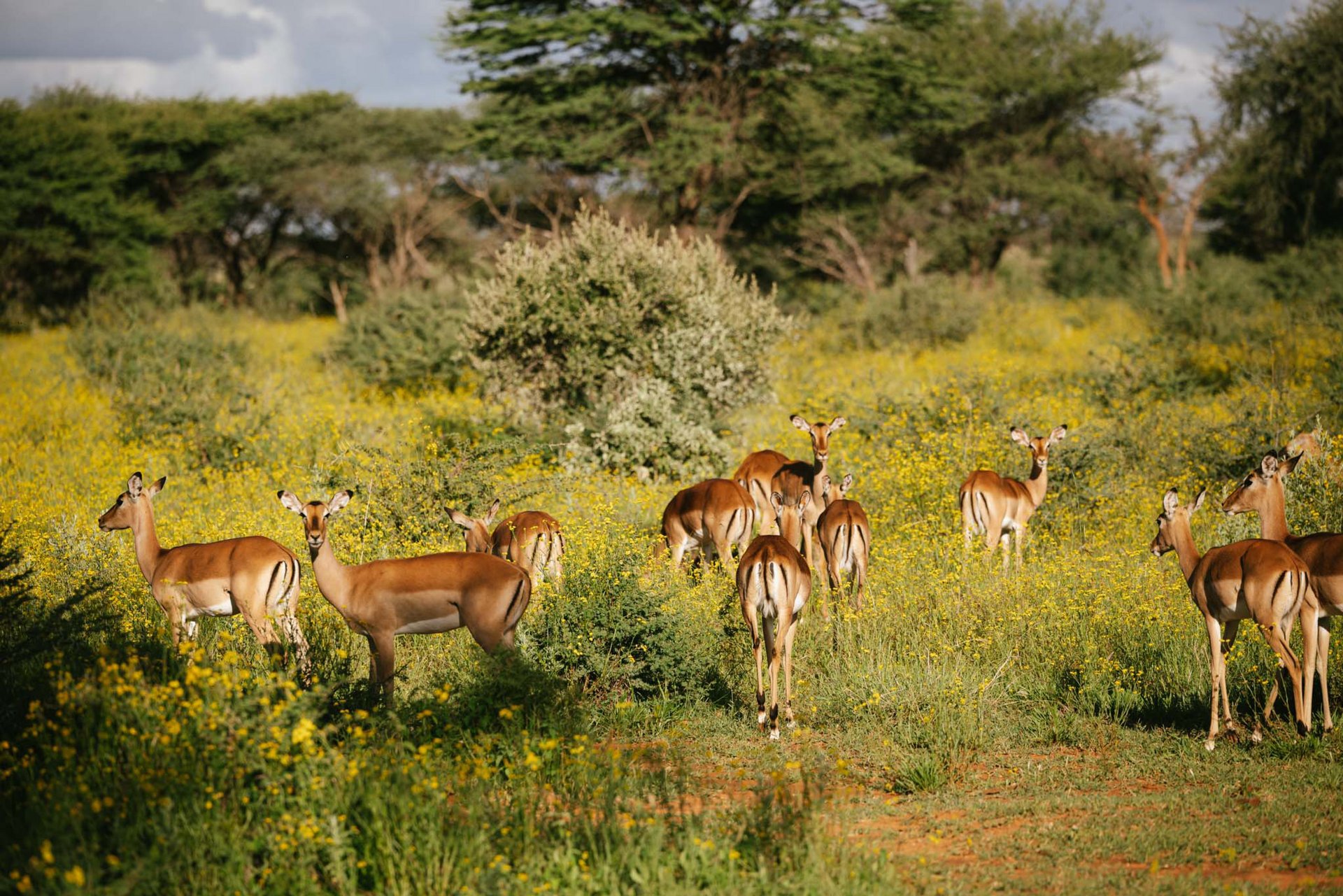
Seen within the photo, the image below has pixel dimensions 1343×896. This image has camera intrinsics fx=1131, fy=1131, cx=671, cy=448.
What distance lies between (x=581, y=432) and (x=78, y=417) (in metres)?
7.86

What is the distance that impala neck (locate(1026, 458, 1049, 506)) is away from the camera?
37.0 feet

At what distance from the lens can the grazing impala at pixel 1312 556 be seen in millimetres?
6555

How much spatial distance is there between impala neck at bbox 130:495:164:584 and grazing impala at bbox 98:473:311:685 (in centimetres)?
24

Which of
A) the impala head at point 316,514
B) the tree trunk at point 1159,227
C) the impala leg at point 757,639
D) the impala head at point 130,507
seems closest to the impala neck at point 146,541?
the impala head at point 130,507

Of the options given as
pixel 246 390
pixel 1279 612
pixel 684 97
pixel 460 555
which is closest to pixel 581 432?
pixel 246 390

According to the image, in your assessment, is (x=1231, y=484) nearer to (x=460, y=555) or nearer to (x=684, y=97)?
(x=460, y=555)

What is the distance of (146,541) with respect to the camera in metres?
8.38

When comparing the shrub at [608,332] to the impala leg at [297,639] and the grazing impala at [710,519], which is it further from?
the impala leg at [297,639]

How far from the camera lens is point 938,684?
7.40m

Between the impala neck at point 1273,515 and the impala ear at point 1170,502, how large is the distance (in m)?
0.67

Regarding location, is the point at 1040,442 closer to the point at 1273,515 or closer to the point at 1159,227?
the point at 1273,515

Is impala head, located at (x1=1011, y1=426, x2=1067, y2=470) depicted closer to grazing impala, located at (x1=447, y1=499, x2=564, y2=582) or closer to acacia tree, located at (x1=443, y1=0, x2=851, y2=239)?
grazing impala, located at (x1=447, y1=499, x2=564, y2=582)

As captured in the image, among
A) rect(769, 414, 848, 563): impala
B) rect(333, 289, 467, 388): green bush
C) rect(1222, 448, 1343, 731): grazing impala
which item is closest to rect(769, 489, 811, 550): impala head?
rect(769, 414, 848, 563): impala

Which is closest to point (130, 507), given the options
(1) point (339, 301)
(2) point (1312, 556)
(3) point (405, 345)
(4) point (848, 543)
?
(4) point (848, 543)
